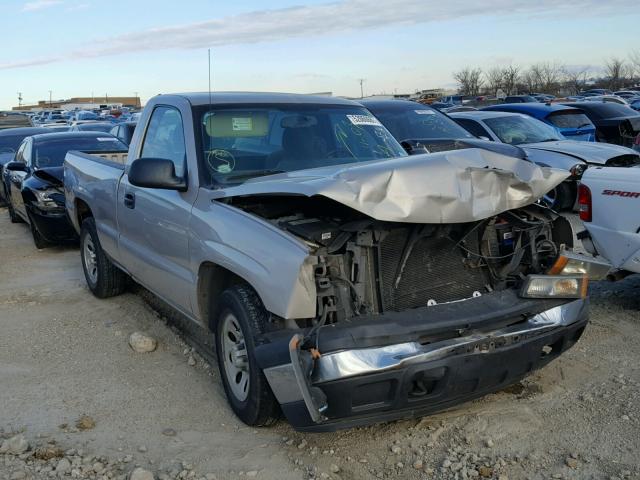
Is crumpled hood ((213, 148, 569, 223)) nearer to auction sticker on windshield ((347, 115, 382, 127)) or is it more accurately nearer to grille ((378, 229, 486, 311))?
grille ((378, 229, 486, 311))

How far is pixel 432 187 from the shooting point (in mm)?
3498

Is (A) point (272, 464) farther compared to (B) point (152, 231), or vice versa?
(B) point (152, 231)

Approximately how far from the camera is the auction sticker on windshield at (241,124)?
4.80 metres

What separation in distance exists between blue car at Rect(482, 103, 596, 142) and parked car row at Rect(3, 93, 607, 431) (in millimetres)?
9037

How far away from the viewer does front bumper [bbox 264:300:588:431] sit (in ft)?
10.5

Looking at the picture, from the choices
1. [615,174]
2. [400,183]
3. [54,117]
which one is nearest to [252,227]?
[400,183]

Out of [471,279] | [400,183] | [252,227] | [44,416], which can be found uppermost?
[400,183]

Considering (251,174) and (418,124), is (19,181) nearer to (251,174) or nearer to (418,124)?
(418,124)

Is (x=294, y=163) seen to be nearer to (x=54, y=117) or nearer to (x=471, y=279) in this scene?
(x=471, y=279)

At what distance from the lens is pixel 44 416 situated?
4262mm

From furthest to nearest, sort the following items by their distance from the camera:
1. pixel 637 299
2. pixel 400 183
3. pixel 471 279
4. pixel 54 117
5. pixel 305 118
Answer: pixel 54 117, pixel 637 299, pixel 305 118, pixel 471 279, pixel 400 183

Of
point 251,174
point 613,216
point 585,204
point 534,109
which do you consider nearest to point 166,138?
point 251,174

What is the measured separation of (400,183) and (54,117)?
46.7m

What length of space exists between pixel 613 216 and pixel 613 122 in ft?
39.3
